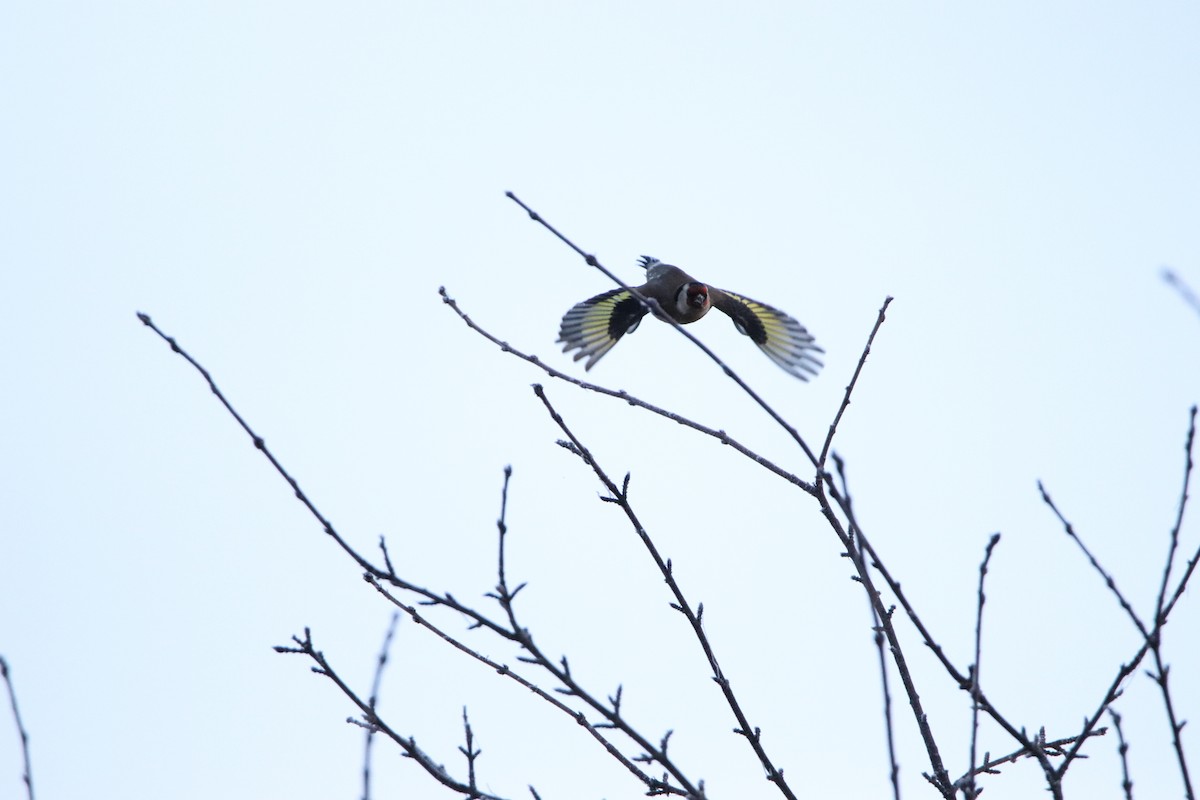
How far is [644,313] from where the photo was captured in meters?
7.76

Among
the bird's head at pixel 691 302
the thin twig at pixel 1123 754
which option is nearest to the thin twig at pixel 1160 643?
the thin twig at pixel 1123 754

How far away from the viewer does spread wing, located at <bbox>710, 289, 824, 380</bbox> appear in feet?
26.4

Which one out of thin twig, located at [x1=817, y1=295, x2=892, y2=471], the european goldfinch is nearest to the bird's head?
the european goldfinch

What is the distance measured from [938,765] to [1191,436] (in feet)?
2.47

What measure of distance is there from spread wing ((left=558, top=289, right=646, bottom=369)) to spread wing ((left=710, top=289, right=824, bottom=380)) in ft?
1.67

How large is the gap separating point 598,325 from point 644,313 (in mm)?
350

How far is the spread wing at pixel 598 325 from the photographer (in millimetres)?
7848

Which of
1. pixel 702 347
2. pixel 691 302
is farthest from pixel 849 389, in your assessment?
pixel 691 302

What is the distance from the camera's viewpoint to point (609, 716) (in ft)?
8.04

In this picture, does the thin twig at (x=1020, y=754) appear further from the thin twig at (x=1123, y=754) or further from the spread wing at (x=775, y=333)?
the spread wing at (x=775, y=333)

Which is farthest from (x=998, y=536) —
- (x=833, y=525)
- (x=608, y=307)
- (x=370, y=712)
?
(x=608, y=307)

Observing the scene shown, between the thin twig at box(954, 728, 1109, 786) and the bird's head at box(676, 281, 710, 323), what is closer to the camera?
the thin twig at box(954, 728, 1109, 786)

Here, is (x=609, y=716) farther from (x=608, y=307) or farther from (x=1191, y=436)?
(x=608, y=307)

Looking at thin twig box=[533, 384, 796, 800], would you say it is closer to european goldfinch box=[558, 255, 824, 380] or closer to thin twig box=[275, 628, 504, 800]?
thin twig box=[275, 628, 504, 800]
